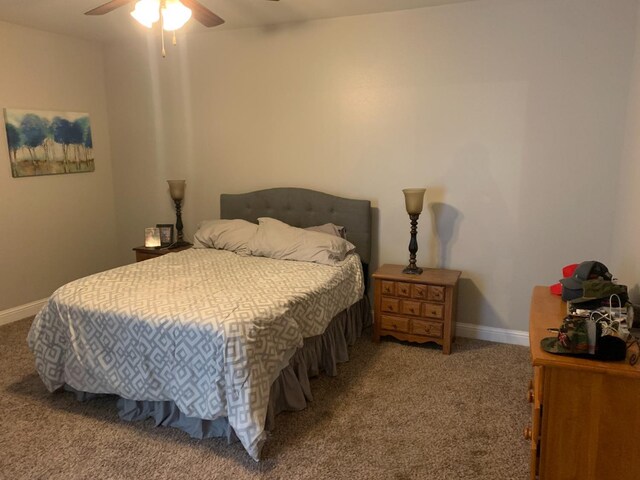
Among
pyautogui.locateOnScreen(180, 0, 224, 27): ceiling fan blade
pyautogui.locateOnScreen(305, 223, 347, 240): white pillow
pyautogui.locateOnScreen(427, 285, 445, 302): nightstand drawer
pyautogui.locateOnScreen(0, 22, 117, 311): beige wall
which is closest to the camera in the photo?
pyautogui.locateOnScreen(180, 0, 224, 27): ceiling fan blade

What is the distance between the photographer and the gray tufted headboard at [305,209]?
12.6 feet

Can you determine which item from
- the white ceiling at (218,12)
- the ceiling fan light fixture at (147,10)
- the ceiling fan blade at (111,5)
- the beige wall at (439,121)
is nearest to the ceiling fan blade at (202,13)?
the ceiling fan light fixture at (147,10)

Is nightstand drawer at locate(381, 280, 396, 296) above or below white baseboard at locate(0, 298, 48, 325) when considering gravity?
above

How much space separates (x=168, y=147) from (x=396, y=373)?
300cm

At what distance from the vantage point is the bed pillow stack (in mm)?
3541

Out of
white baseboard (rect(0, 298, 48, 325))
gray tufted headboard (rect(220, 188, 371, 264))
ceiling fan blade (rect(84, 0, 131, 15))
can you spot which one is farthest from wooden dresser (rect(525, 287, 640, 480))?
white baseboard (rect(0, 298, 48, 325))

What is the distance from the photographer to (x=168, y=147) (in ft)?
15.2

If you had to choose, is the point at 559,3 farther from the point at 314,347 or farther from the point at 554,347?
the point at 314,347

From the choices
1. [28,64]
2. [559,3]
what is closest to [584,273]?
[559,3]

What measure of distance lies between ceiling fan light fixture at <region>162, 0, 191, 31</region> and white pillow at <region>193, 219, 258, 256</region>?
67.3 inches

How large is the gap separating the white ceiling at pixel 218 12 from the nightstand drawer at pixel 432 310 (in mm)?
2123

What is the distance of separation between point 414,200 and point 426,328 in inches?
36.2

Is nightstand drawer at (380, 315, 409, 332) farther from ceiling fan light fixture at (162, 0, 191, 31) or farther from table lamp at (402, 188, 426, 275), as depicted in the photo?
ceiling fan light fixture at (162, 0, 191, 31)

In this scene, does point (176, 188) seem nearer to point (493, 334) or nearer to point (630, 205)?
point (493, 334)
